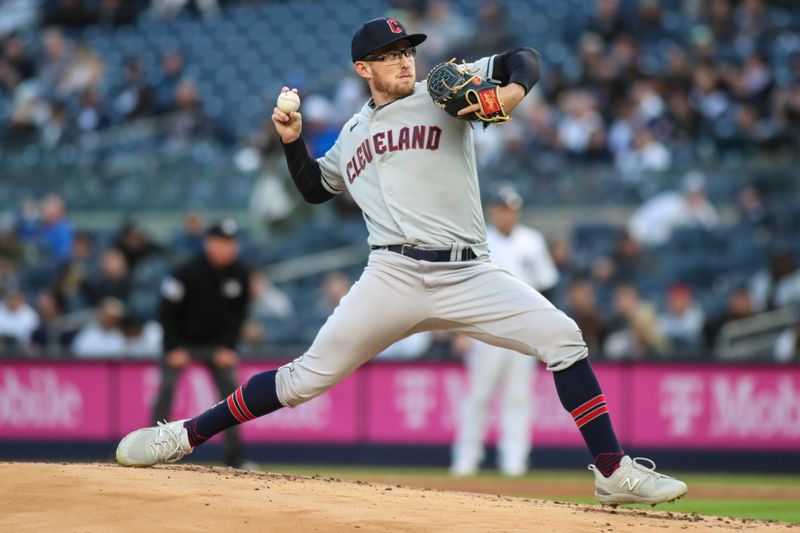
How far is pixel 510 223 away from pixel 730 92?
5.71 meters

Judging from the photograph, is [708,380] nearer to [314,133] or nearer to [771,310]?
[771,310]

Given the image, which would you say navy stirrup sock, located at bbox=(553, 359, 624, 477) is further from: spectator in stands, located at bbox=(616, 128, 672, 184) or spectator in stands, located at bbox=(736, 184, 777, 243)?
spectator in stands, located at bbox=(616, 128, 672, 184)

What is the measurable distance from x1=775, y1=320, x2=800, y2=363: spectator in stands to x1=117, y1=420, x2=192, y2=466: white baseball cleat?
7262 mm

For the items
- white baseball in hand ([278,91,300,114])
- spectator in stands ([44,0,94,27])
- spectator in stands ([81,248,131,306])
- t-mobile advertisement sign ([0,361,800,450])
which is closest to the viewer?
white baseball in hand ([278,91,300,114])

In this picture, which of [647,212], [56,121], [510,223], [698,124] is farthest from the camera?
[56,121]

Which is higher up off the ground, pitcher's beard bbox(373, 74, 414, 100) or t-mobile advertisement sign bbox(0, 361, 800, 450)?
pitcher's beard bbox(373, 74, 414, 100)

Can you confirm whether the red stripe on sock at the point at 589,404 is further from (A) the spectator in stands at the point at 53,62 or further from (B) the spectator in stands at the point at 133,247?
(A) the spectator in stands at the point at 53,62

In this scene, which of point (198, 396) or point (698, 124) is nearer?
point (198, 396)

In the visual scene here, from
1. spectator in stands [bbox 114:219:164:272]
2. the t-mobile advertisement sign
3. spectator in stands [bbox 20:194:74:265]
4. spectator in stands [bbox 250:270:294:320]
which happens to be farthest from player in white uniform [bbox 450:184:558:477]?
spectator in stands [bbox 20:194:74:265]

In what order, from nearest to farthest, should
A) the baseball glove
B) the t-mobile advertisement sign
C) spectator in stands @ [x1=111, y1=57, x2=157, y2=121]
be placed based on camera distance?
the baseball glove → the t-mobile advertisement sign → spectator in stands @ [x1=111, y1=57, x2=157, y2=121]

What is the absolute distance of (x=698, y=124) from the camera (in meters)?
15.5

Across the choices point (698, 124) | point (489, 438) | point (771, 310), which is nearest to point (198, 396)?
point (489, 438)

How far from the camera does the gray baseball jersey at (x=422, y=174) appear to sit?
19.2ft

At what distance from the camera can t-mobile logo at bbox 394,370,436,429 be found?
12516 mm
